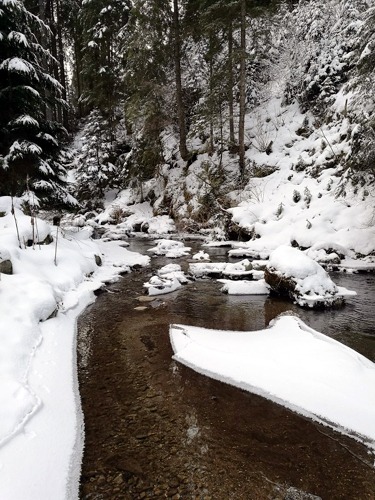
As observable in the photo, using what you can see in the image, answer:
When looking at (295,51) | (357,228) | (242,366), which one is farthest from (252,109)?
(242,366)

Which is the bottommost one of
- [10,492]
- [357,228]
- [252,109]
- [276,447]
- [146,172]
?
[276,447]

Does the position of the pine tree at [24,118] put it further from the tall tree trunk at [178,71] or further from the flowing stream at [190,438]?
the tall tree trunk at [178,71]

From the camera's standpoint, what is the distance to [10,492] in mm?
2357

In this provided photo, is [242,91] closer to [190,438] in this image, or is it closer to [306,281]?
[306,281]

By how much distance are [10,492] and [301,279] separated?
6.05 metres

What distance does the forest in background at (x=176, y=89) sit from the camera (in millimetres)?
10797

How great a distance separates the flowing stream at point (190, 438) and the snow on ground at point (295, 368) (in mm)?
145

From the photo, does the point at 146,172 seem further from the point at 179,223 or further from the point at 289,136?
the point at 289,136

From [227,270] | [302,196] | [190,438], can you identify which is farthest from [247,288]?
[302,196]

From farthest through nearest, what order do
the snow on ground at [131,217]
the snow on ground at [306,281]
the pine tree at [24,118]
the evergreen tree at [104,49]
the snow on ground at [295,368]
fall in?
the evergreen tree at [104,49], the snow on ground at [131,217], the pine tree at [24,118], the snow on ground at [306,281], the snow on ground at [295,368]

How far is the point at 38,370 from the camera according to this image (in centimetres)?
400

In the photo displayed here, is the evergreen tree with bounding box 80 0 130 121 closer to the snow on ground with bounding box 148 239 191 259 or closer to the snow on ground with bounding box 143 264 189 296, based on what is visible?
the snow on ground with bounding box 148 239 191 259

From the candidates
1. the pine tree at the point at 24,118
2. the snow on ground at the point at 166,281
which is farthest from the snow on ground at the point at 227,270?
the pine tree at the point at 24,118

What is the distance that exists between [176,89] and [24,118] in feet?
Result: 38.0
